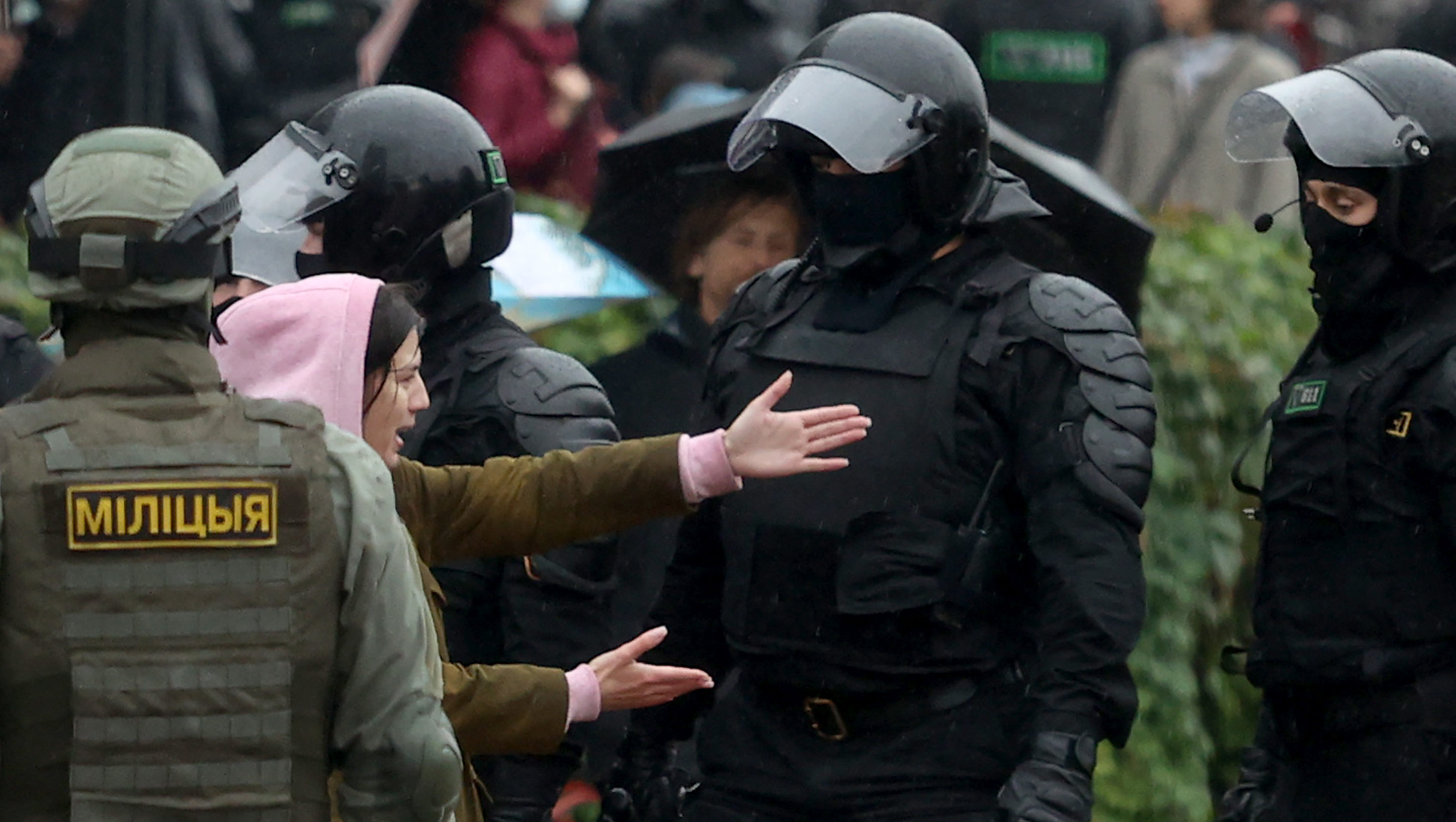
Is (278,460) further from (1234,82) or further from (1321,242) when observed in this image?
(1234,82)

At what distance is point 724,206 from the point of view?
6.97m

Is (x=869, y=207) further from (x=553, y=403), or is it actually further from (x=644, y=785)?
(x=644, y=785)

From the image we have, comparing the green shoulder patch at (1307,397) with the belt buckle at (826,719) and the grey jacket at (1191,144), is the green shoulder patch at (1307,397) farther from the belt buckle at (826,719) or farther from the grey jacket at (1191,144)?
the grey jacket at (1191,144)

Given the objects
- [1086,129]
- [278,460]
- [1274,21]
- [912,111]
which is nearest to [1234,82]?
[1086,129]

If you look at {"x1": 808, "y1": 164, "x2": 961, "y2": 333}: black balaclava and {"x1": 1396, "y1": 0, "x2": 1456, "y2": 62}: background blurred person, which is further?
{"x1": 1396, "y1": 0, "x2": 1456, "y2": 62}: background blurred person

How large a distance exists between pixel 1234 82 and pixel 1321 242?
421 cm

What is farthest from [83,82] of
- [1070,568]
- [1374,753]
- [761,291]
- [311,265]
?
[1374,753]

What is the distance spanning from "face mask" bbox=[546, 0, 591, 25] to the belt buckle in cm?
529

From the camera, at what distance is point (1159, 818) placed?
7062 millimetres

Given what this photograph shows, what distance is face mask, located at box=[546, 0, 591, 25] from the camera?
32.5 ft

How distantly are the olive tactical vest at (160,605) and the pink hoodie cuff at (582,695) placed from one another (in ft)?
2.38

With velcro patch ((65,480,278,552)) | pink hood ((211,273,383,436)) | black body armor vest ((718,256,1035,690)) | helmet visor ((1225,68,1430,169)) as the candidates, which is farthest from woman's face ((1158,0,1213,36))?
velcro patch ((65,480,278,552))

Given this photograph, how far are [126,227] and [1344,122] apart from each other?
2.58 m

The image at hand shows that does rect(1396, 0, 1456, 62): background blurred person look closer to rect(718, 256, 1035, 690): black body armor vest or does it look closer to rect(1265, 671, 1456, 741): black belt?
rect(1265, 671, 1456, 741): black belt
